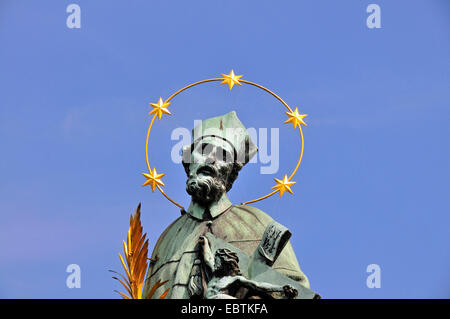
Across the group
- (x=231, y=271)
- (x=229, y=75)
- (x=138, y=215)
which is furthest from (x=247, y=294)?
(x=229, y=75)

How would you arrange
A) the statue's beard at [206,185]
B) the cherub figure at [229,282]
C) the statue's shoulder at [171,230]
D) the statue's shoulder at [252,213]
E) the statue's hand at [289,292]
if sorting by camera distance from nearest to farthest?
the statue's hand at [289,292] < the cherub figure at [229,282] < the statue's beard at [206,185] < the statue's shoulder at [252,213] < the statue's shoulder at [171,230]

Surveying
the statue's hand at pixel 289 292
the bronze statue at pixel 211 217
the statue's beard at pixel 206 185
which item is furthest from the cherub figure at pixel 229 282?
A: the statue's beard at pixel 206 185

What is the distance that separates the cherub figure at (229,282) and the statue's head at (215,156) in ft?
5.59

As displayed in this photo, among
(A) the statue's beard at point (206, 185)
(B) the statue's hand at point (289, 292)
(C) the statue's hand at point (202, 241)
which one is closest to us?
(B) the statue's hand at point (289, 292)

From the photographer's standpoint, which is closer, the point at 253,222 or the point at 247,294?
the point at 247,294

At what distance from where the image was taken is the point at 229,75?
29.3 meters

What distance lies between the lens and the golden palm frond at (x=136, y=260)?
26859 mm

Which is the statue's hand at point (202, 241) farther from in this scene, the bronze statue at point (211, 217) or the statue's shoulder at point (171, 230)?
the statue's shoulder at point (171, 230)

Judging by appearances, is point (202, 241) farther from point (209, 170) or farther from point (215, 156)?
point (215, 156)

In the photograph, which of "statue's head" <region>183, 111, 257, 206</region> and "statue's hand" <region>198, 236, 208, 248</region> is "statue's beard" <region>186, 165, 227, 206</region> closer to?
"statue's head" <region>183, 111, 257, 206</region>
